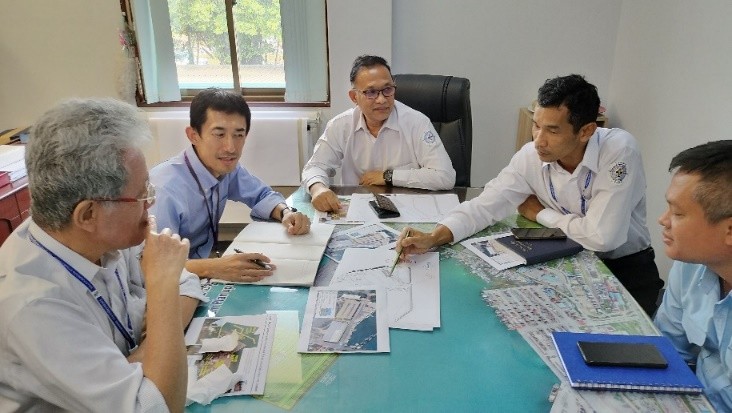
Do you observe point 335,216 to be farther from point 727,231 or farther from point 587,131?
point 727,231

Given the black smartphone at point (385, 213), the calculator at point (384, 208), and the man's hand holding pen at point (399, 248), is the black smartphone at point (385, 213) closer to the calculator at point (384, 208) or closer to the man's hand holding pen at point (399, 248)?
the calculator at point (384, 208)

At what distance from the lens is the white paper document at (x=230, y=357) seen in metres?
1.00

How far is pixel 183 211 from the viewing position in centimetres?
170

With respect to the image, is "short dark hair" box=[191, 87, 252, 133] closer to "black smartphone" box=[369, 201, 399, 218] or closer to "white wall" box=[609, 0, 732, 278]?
"black smartphone" box=[369, 201, 399, 218]

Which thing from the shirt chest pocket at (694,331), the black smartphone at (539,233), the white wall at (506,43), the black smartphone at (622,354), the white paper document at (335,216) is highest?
the white wall at (506,43)

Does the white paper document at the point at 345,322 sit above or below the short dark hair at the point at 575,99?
below

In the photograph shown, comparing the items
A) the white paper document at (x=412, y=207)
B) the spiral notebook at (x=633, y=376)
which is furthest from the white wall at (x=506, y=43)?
the spiral notebook at (x=633, y=376)

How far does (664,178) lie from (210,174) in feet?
7.40

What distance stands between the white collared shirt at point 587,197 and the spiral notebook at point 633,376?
1.98ft

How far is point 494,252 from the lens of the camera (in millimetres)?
1564

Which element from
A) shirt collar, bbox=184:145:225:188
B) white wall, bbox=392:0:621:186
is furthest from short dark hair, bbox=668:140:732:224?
white wall, bbox=392:0:621:186

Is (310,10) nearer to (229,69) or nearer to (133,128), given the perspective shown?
(229,69)

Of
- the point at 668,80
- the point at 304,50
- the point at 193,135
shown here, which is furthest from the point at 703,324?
the point at 304,50

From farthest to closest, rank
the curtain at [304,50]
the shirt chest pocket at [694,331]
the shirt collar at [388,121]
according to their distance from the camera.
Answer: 1. the curtain at [304,50]
2. the shirt collar at [388,121]
3. the shirt chest pocket at [694,331]
